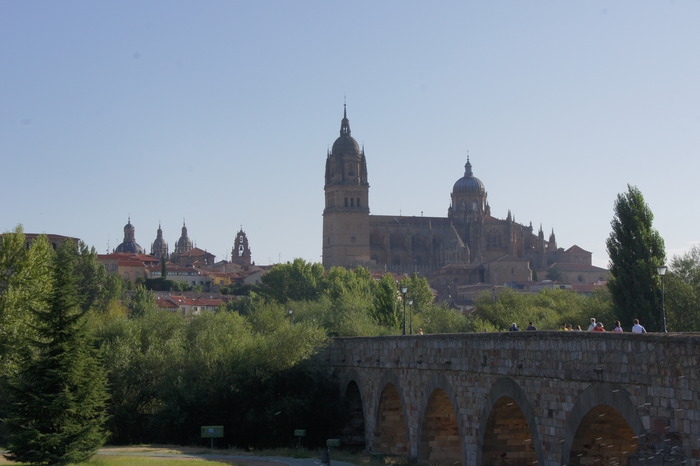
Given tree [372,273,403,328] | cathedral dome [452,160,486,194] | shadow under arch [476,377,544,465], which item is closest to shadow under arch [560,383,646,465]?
shadow under arch [476,377,544,465]

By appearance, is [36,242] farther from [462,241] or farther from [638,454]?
[462,241]

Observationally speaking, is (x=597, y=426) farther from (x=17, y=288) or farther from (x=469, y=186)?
(x=469, y=186)

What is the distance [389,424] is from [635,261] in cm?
1319

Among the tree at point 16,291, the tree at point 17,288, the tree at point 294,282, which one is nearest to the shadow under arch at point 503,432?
the tree at point 16,291

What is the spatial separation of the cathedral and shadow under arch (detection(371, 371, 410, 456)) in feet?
410

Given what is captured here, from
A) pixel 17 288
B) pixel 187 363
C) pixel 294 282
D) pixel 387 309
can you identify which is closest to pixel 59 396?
pixel 187 363

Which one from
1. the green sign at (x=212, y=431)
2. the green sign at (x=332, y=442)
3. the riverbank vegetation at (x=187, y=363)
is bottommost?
the green sign at (x=332, y=442)

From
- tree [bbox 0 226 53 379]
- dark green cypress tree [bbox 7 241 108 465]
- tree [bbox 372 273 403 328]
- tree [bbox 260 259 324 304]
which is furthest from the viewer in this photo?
tree [bbox 260 259 324 304]

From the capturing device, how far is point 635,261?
133ft

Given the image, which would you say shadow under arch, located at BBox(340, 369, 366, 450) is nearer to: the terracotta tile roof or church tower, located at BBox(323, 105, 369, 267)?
church tower, located at BBox(323, 105, 369, 267)

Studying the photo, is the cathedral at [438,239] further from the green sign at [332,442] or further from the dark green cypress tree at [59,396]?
the dark green cypress tree at [59,396]

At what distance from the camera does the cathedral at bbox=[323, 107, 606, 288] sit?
533 ft

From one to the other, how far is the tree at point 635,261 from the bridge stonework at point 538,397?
38.6ft

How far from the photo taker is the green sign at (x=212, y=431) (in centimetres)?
3722
